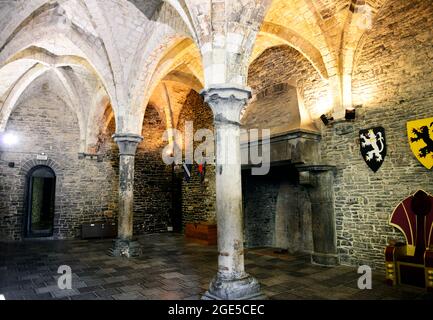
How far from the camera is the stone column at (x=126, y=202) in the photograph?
6.87 m

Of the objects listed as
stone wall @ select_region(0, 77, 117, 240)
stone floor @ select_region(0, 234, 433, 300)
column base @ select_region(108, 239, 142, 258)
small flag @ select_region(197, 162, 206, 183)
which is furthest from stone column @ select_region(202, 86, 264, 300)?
stone wall @ select_region(0, 77, 117, 240)

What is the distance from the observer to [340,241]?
5.89 meters

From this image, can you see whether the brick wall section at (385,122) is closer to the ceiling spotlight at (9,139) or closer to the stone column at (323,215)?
the stone column at (323,215)

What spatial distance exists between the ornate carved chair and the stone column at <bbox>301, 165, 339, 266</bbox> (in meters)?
1.18

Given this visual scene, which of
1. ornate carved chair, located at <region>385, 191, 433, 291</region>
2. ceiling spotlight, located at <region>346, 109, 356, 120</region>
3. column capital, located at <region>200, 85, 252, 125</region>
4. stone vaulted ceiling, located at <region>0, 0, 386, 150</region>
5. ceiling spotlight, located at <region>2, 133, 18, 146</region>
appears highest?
stone vaulted ceiling, located at <region>0, 0, 386, 150</region>

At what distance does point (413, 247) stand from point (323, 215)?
5.27 ft

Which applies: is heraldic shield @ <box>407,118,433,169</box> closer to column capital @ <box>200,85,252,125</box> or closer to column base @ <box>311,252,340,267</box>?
column base @ <box>311,252,340,267</box>

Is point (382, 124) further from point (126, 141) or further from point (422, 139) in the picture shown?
point (126, 141)

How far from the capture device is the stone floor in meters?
4.05

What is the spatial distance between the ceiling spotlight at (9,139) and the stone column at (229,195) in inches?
337

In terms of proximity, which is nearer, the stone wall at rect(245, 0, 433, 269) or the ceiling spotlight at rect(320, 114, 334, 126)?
the stone wall at rect(245, 0, 433, 269)

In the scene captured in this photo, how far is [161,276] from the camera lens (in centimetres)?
500

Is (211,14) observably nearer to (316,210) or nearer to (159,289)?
(159,289)

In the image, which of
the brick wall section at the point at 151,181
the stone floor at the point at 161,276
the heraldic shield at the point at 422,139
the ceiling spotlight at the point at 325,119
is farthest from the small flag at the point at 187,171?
the heraldic shield at the point at 422,139
